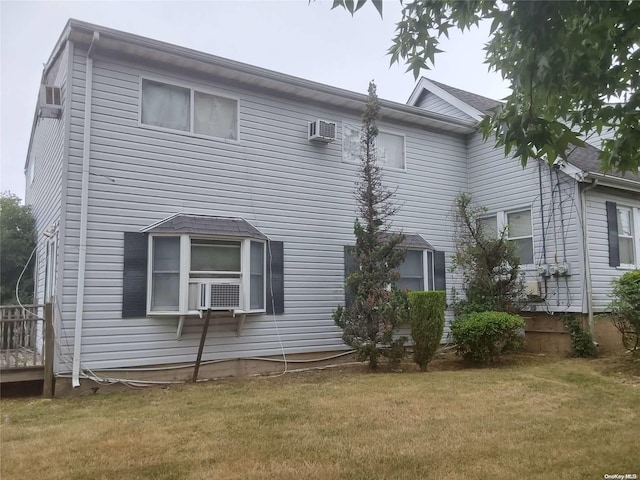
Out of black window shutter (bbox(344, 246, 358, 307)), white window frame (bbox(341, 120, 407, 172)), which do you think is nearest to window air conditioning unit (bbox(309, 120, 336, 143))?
white window frame (bbox(341, 120, 407, 172))

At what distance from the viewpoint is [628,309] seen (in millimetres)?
8273

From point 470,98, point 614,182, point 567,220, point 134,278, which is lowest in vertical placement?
point 134,278

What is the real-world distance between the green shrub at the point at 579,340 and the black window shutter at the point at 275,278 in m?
5.62

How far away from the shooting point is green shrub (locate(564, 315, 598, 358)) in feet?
31.1

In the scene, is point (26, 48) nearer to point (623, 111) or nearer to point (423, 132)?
point (423, 132)

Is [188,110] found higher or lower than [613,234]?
higher

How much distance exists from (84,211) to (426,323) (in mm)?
5603

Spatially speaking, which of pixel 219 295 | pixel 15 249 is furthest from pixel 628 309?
pixel 15 249

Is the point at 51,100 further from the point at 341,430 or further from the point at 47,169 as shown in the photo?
the point at 341,430

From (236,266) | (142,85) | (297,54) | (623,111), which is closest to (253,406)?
(236,266)

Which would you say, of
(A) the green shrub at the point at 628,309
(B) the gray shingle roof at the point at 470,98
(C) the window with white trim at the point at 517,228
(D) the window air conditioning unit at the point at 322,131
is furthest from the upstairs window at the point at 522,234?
(D) the window air conditioning unit at the point at 322,131

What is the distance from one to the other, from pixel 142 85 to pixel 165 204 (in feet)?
6.29

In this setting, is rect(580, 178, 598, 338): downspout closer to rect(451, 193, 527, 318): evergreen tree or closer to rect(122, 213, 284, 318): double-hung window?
rect(451, 193, 527, 318): evergreen tree

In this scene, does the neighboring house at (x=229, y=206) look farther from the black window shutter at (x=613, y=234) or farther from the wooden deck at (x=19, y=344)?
the wooden deck at (x=19, y=344)
